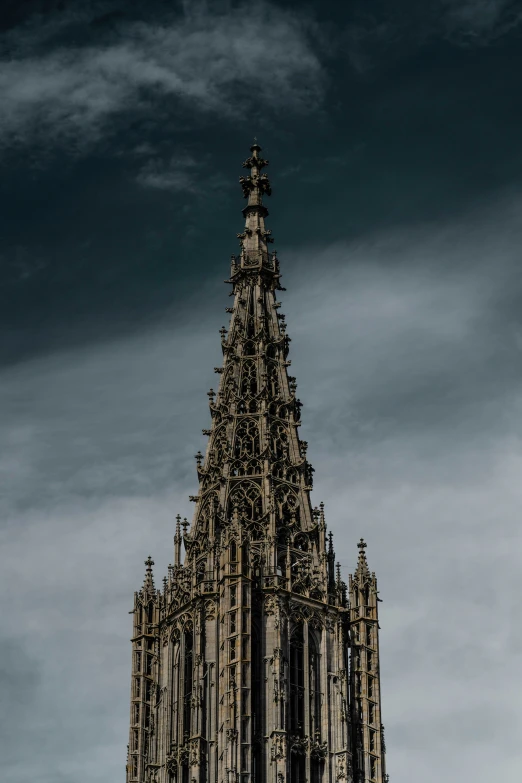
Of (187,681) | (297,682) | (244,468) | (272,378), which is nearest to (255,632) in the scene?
(297,682)

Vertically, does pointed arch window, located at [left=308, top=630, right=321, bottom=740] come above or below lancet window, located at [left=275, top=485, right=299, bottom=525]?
below

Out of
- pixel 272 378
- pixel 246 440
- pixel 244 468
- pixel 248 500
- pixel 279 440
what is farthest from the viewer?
pixel 272 378

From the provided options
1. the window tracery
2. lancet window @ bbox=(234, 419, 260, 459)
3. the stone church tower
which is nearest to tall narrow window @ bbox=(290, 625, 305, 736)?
the stone church tower

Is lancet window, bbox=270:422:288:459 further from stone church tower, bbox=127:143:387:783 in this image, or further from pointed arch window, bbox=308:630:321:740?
pointed arch window, bbox=308:630:321:740

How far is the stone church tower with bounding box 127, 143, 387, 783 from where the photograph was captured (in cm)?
8494

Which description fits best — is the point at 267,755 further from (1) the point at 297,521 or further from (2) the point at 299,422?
(2) the point at 299,422

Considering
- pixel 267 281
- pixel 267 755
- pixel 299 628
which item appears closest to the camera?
pixel 267 755

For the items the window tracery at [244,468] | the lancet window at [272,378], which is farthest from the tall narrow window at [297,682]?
the lancet window at [272,378]

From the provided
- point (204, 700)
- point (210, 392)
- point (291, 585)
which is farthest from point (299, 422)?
point (204, 700)

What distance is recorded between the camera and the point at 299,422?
99.9 m

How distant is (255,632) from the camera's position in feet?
287

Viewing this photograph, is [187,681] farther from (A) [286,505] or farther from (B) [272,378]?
(B) [272,378]

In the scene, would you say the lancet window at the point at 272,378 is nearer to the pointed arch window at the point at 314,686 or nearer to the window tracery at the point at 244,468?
the window tracery at the point at 244,468

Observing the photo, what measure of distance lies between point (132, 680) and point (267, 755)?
39.7ft
